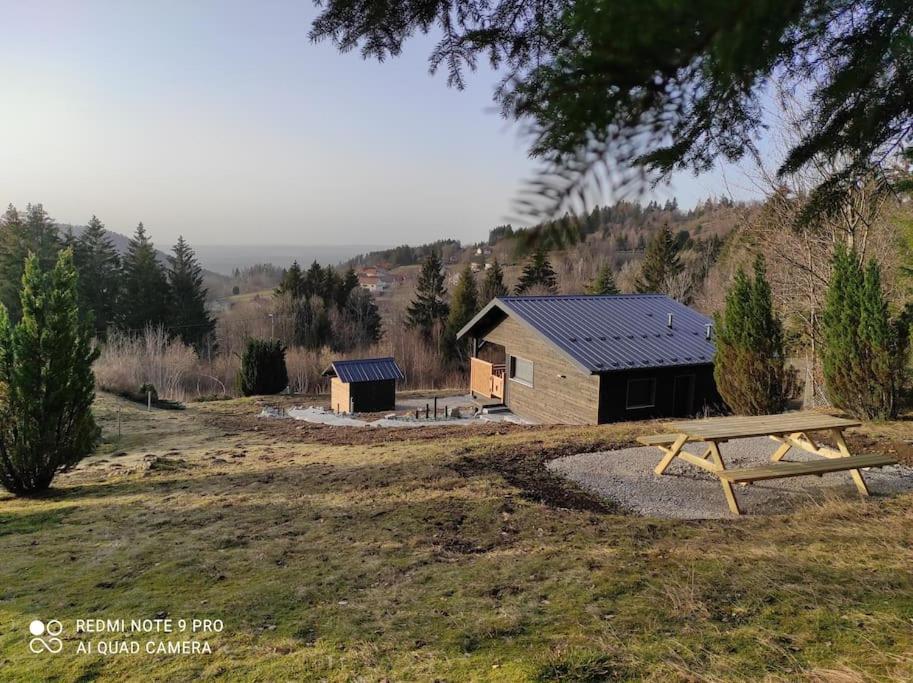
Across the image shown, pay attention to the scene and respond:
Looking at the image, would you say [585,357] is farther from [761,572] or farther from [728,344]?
[761,572]

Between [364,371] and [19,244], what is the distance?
2871 cm

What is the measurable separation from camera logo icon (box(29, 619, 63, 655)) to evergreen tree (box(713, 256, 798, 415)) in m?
12.5

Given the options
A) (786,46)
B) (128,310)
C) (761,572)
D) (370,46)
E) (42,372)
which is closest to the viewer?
(786,46)

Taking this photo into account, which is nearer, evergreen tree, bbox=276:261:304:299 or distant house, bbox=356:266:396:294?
evergreen tree, bbox=276:261:304:299

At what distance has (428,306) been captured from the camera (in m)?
45.4

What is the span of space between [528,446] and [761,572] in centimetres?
566

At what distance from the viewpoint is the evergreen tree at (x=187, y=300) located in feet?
135

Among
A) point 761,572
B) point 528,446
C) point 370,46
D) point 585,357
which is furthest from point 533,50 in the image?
point 585,357

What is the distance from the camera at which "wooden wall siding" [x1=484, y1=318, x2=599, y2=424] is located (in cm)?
1579

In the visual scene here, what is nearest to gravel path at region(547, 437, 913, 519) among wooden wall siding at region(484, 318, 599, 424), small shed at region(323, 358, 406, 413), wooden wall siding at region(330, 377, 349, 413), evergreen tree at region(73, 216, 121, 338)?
wooden wall siding at region(484, 318, 599, 424)

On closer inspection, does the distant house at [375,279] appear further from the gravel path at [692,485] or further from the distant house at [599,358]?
the gravel path at [692,485]

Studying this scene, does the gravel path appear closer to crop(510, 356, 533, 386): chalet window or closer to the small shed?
crop(510, 356, 533, 386): chalet window

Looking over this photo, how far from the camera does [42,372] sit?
28.7ft

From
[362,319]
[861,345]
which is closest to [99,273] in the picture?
[362,319]
